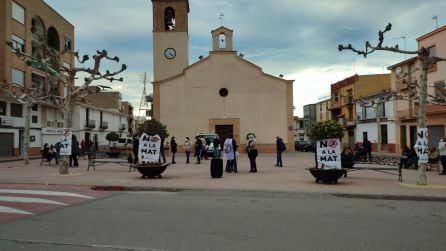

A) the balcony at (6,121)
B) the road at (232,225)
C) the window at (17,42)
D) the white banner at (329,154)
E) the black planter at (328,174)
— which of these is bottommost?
the road at (232,225)

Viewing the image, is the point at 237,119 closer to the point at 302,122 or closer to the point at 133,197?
the point at 133,197

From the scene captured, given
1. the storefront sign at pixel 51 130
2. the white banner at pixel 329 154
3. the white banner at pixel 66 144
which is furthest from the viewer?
the storefront sign at pixel 51 130

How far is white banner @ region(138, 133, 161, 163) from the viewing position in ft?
54.3

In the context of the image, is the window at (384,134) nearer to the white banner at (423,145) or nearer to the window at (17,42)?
the white banner at (423,145)

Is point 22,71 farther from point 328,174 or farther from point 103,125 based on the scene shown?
point 328,174

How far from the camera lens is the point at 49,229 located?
24.2 feet

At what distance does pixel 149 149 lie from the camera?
1664 centimetres

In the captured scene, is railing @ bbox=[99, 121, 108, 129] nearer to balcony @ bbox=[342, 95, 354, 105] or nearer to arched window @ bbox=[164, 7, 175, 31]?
arched window @ bbox=[164, 7, 175, 31]

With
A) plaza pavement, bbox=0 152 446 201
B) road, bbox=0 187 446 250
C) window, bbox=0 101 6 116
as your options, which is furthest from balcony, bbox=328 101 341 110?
road, bbox=0 187 446 250

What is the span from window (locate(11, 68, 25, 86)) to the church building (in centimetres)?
1249

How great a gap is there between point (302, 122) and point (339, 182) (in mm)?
92142

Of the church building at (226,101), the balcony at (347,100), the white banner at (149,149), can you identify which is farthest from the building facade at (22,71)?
the balcony at (347,100)

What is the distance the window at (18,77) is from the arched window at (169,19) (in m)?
15.7

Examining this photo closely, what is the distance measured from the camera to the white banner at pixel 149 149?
16562mm
